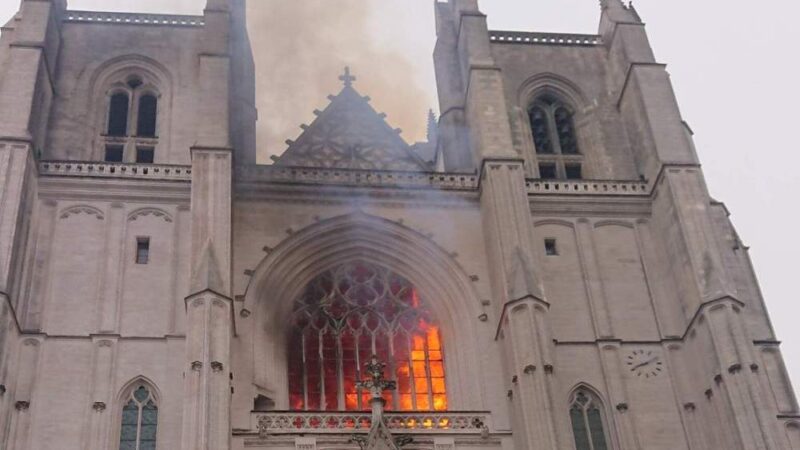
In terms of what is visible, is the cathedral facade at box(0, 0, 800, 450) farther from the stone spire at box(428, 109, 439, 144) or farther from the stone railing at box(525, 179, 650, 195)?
the stone spire at box(428, 109, 439, 144)

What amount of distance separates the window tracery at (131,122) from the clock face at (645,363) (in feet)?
39.2

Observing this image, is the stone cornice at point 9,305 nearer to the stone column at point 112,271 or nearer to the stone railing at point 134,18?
the stone column at point 112,271

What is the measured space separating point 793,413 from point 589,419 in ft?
13.4

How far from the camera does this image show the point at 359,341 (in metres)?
25.5

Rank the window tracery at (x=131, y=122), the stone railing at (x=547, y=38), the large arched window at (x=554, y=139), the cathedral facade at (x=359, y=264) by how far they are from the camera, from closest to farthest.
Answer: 1. the cathedral facade at (x=359, y=264)
2. the window tracery at (x=131, y=122)
3. the large arched window at (x=554, y=139)
4. the stone railing at (x=547, y=38)

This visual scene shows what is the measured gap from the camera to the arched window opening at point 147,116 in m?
28.3

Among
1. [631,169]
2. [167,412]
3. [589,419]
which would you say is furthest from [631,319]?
[167,412]

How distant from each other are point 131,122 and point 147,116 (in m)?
0.53

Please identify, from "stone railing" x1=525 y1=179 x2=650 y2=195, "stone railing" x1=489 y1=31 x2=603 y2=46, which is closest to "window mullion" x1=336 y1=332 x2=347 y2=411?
"stone railing" x1=525 y1=179 x2=650 y2=195

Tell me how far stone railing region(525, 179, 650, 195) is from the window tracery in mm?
9146

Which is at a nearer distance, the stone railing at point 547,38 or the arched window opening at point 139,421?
the arched window opening at point 139,421

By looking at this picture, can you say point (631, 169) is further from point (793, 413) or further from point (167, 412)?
point (167, 412)

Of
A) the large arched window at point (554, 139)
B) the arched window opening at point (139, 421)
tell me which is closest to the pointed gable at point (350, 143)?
the large arched window at point (554, 139)

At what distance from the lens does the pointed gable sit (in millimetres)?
28719
